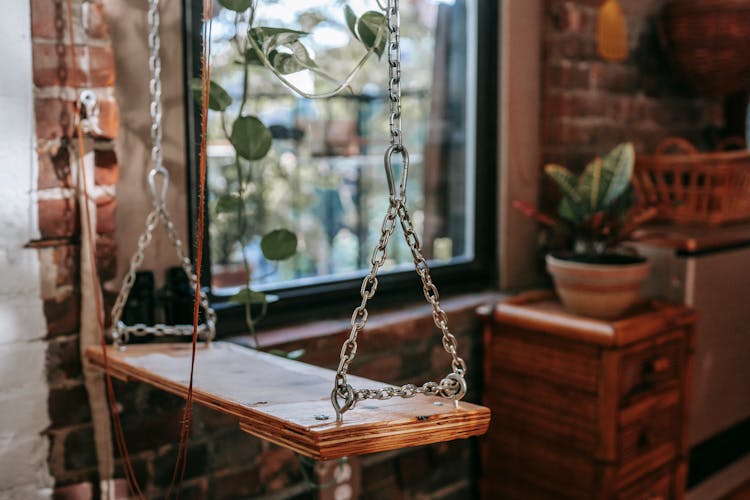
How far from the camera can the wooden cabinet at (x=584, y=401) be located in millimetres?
1925

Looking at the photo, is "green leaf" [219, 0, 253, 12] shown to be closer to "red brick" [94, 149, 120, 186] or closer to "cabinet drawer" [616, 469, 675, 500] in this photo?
"red brick" [94, 149, 120, 186]

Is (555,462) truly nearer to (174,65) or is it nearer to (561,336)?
(561,336)

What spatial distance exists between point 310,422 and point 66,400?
69cm

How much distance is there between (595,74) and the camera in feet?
8.61

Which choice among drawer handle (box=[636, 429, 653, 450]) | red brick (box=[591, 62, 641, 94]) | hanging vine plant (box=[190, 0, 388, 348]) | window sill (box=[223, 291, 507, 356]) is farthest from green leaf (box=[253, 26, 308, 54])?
red brick (box=[591, 62, 641, 94])

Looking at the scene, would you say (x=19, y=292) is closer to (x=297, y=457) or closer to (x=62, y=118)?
(x=62, y=118)

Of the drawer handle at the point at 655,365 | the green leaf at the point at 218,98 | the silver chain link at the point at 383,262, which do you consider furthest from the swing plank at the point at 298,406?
the drawer handle at the point at 655,365

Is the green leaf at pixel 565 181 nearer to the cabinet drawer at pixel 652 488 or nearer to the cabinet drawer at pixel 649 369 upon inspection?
the cabinet drawer at pixel 649 369

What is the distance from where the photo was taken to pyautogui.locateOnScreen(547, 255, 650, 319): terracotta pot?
A: 1.95 meters

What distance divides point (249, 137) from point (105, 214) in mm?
321

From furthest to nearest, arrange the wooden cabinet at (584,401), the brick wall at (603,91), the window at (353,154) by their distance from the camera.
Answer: the brick wall at (603,91)
the window at (353,154)
the wooden cabinet at (584,401)

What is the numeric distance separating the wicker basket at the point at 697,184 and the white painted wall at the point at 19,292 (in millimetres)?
1690

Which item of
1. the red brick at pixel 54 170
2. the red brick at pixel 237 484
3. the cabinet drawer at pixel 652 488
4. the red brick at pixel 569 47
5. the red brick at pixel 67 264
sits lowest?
the cabinet drawer at pixel 652 488

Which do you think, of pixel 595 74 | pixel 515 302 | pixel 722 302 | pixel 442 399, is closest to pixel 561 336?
pixel 515 302
